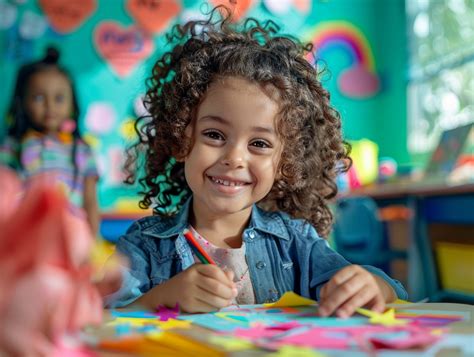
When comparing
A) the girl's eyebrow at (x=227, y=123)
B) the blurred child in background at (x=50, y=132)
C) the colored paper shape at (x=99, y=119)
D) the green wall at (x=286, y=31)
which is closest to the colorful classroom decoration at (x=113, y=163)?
the green wall at (x=286, y=31)

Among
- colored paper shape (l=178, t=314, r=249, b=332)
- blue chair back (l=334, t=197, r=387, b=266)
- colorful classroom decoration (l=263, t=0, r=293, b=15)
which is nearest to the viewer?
colored paper shape (l=178, t=314, r=249, b=332)

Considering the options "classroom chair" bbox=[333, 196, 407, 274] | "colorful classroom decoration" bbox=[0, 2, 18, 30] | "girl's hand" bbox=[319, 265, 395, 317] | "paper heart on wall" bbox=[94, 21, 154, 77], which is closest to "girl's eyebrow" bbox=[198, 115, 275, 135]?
"girl's hand" bbox=[319, 265, 395, 317]

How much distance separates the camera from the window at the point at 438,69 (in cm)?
358

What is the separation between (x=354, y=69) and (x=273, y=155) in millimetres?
3557

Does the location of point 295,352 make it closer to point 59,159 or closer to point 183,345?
point 183,345

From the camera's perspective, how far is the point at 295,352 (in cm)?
42

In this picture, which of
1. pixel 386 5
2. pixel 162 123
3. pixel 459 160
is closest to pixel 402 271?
pixel 459 160

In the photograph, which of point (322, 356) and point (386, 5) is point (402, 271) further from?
point (322, 356)

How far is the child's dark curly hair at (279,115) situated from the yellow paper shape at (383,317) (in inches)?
16.0

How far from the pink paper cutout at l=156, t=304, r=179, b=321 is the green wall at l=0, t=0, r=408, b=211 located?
312 cm

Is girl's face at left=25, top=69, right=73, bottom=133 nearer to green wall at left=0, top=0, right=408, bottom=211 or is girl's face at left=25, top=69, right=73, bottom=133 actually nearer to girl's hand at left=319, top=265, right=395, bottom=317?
green wall at left=0, top=0, right=408, bottom=211

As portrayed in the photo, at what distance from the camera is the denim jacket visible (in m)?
0.94

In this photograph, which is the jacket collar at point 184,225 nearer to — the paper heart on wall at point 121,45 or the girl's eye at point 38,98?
the girl's eye at point 38,98

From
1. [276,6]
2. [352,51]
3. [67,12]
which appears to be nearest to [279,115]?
[67,12]
